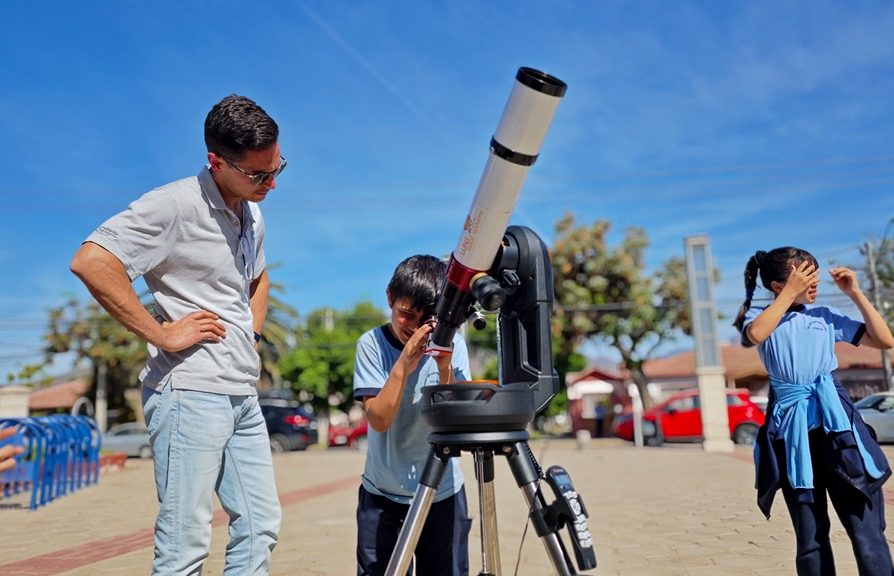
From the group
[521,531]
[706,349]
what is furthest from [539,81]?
[706,349]

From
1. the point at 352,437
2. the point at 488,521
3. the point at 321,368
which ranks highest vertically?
the point at 321,368

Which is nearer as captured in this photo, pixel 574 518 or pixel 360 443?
pixel 574 518

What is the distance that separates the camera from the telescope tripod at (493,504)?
1.74 meters

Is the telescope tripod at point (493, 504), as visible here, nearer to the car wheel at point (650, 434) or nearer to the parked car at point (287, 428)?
the car wheel at point (650, 434)

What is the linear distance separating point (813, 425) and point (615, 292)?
98.3 ft

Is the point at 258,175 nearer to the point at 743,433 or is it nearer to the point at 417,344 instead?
the point at 417,344

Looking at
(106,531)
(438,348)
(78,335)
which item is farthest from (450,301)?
(78,335)

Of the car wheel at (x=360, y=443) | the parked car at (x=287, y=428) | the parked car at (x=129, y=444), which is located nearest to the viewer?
the parked car at (x=287, y=428)

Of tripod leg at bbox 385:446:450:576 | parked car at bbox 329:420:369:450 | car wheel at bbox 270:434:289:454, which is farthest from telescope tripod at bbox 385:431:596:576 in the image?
car wheel at bbox 270:434:289:454

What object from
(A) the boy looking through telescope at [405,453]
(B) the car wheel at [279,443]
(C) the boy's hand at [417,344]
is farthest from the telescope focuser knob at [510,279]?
(B) the car wheel at [279,443]

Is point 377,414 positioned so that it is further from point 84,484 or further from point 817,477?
point 84,484

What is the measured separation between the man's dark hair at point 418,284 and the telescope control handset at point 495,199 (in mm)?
412

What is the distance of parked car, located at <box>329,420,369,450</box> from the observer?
85.3ft

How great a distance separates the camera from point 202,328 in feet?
7.52
